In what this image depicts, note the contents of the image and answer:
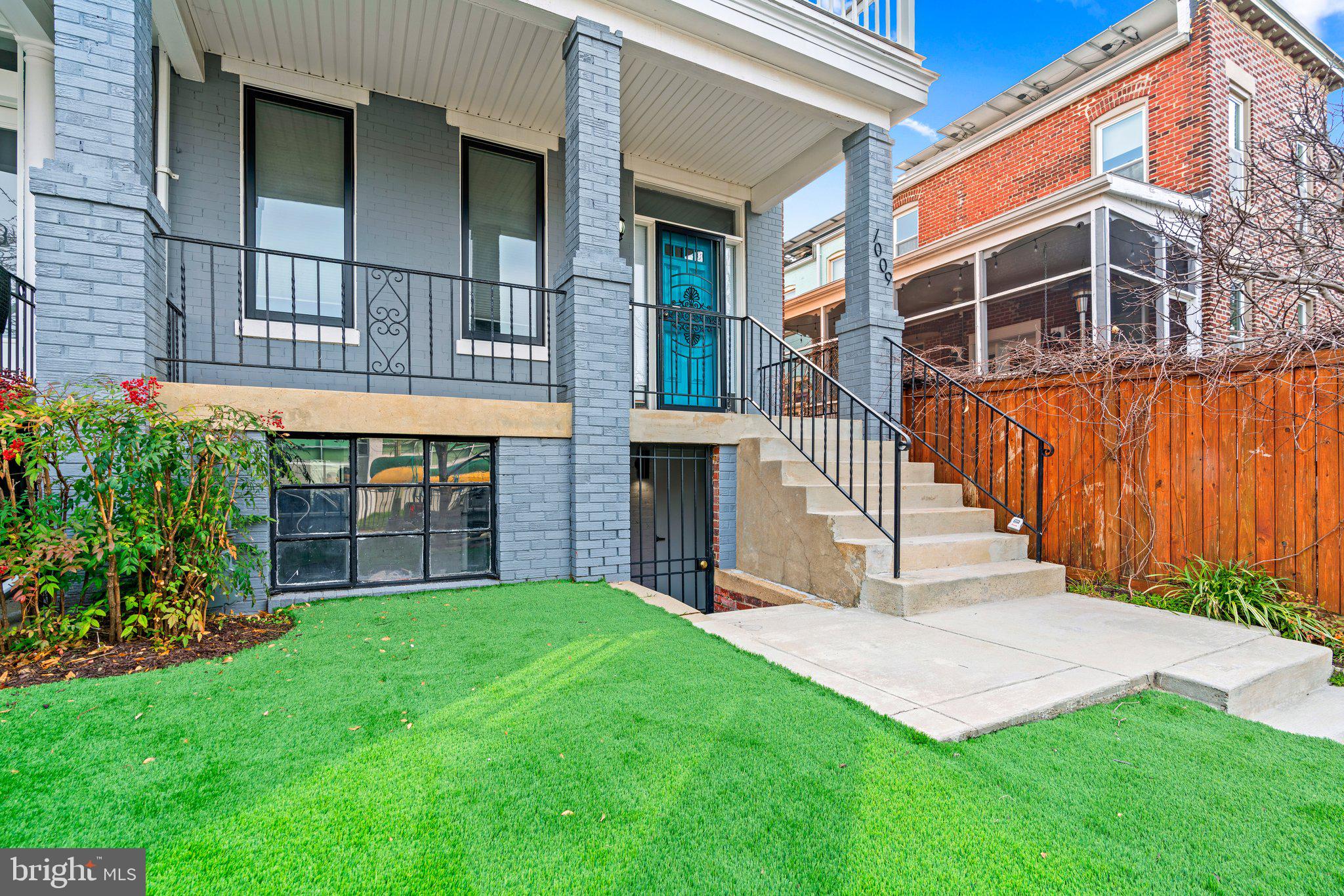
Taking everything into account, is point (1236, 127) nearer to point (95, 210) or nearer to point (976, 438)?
point (976, 438)

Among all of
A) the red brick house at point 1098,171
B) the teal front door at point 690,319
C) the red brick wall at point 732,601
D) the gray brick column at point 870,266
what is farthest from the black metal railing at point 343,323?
the red brick house at point 1098,171

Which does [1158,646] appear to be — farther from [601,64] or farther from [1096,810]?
[601,64]

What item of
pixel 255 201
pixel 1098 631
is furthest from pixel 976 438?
pixel 255 201

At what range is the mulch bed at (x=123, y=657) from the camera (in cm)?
260

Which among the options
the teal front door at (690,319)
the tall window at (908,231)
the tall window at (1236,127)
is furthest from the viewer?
the tall window at (908,231)

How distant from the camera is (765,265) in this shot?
767 cm

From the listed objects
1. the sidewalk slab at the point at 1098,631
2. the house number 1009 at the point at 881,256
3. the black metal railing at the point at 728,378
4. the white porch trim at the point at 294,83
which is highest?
the white porch trim at the point at 294,83

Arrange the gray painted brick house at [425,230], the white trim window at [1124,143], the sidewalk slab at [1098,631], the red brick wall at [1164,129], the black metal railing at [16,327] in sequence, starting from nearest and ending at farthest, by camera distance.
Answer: the sidewalk slab at [1098,631] → the gray painted brick house at [425,230] → the black metal railing at [16,327] → the red brick wall at [1164,129] → the white trim window at [1124,143]

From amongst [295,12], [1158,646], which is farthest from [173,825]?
[295,12]

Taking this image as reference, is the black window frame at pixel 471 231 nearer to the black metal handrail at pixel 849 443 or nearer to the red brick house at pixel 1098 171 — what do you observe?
the black metal handrail at pixel 849 443

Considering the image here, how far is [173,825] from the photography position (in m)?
1.58

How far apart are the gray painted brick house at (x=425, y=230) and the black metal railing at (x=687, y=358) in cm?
66

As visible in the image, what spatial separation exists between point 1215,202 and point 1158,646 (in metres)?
3.87

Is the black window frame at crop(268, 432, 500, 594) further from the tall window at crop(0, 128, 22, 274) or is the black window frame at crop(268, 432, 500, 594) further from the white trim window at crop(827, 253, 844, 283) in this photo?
the white trim window at crop(827, 253, 844, 283)
